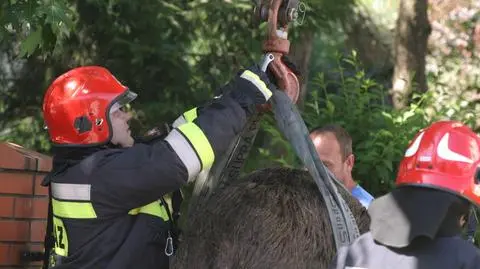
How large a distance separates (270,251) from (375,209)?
49 cm

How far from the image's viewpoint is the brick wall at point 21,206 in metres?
5.09

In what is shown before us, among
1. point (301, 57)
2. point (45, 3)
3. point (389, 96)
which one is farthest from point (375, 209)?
point (301, 57)

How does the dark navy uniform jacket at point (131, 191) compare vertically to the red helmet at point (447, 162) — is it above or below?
below

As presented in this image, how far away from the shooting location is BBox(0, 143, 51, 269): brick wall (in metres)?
5.09

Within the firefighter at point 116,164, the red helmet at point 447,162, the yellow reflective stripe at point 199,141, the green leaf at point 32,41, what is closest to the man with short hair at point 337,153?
the firefighter at point 116,164

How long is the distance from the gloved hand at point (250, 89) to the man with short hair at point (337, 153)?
1.59m

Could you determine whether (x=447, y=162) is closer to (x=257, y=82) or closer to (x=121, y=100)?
(x=257, y=82)

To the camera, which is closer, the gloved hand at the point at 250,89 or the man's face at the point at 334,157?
the gloved hand at the point at 250,89

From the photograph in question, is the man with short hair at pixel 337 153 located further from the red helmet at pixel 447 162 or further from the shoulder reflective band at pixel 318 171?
the red helmet at pixel 447 162

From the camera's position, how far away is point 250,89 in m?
3.83

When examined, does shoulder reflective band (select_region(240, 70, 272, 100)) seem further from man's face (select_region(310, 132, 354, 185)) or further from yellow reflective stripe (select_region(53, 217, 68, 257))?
man's face (select_region(310, 132, 354, 185))

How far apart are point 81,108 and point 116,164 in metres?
0.35

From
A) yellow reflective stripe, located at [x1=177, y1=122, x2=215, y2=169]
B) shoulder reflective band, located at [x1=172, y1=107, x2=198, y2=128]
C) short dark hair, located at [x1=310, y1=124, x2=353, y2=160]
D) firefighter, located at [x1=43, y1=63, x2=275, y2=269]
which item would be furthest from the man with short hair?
yellow reflective stripe, located at [x1=177, y1=122, x2=215, y2=169]

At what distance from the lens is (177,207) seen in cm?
421
